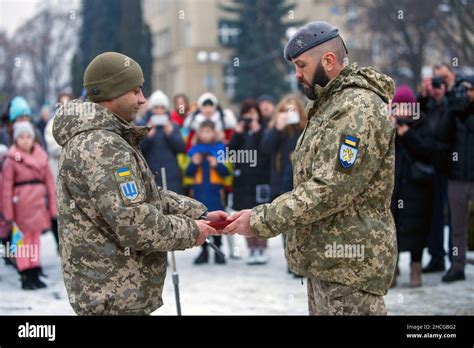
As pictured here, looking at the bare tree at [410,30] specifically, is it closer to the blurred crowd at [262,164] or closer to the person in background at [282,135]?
the blurred crowd at [262,164]

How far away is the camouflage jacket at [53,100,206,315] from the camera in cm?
331

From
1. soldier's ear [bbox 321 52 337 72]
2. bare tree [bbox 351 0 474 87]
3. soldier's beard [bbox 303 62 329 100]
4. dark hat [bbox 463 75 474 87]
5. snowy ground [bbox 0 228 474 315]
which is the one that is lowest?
snowy ground [bbox 0 228 474 315]

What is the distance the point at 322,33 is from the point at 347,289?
122cm

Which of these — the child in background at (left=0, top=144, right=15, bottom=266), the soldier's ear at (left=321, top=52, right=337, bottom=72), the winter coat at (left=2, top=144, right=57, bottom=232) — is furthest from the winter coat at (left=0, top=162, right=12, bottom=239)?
the soldier's ear at (left=321, top=52, right=337, bottom=72)

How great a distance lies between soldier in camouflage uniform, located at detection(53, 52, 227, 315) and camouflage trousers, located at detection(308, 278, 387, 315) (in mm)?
Answer: 668

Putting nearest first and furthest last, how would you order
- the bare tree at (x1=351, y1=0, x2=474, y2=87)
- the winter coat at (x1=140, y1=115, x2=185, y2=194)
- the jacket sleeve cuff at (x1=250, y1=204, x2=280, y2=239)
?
the jacket sleeve cuff at (x1=250, y1=204, x2=280, y2=239)
the winter coat at (x1=140, y1=115, x2=185, y2=194)
the bare tree at (x1=351, y1=0, x2=474, y2=87)

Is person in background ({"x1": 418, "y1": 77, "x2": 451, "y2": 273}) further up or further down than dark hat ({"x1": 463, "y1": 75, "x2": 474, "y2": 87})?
further down

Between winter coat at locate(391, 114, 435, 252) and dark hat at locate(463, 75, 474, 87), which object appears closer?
dark hat at locate(463, 75, 474, 87)

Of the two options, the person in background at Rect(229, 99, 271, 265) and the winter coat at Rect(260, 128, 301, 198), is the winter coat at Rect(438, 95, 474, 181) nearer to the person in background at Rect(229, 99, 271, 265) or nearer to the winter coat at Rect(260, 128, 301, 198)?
the winter coat at Rect(260, 128, 301, 198)

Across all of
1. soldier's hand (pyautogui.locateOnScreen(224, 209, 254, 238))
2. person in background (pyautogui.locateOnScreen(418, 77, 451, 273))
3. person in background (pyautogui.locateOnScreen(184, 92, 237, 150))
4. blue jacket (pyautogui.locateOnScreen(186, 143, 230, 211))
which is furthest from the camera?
person in background (pyautogui.locateOnScreen(184, 92, 237, 150))

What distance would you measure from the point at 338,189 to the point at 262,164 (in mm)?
5790

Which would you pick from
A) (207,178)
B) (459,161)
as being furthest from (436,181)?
(207,178)
